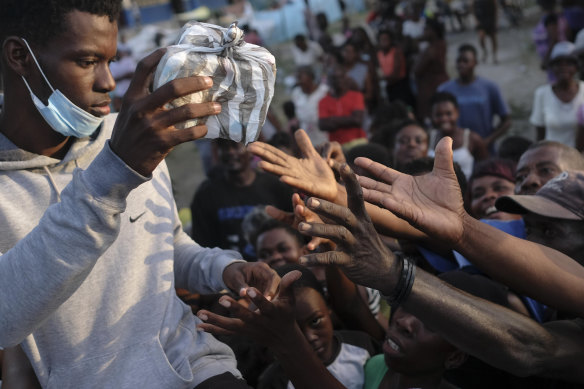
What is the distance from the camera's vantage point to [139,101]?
1.37 meters

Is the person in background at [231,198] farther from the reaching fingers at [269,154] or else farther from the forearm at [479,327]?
the forearm at [479,327]

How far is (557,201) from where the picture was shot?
2.32 meters

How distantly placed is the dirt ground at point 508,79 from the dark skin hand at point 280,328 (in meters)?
6.44

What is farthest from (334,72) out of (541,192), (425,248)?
(541,192)

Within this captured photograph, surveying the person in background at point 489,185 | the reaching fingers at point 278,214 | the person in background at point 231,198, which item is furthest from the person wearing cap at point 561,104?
the reaching fingers at point 278,214

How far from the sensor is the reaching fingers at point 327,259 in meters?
1.63

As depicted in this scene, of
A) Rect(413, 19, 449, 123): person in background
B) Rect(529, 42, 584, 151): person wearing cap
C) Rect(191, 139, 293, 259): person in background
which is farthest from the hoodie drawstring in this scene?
Rect(413, 19, 449, 123): person in background

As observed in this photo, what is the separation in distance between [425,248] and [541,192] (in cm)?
77

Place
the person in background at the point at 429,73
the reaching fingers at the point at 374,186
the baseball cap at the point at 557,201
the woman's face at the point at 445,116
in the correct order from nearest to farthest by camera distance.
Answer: the reaching fingers at the point at 374,186 < the baseball cap at the point at 557,201 < the woman's face at the point at 445,116 < the person in background at the point at 429,73

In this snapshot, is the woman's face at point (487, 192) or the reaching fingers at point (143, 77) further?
the woman's face at point (487, 192)

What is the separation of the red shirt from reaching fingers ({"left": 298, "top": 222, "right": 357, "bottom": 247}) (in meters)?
5.09

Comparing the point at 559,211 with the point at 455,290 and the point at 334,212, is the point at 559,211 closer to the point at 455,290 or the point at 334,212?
the point at 455,290

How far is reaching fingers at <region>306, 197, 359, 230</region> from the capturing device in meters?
1.63

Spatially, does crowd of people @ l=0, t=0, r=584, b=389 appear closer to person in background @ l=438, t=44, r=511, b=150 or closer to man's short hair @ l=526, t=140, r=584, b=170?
man's short hair @ l=526, t=140, r=584, b=170
